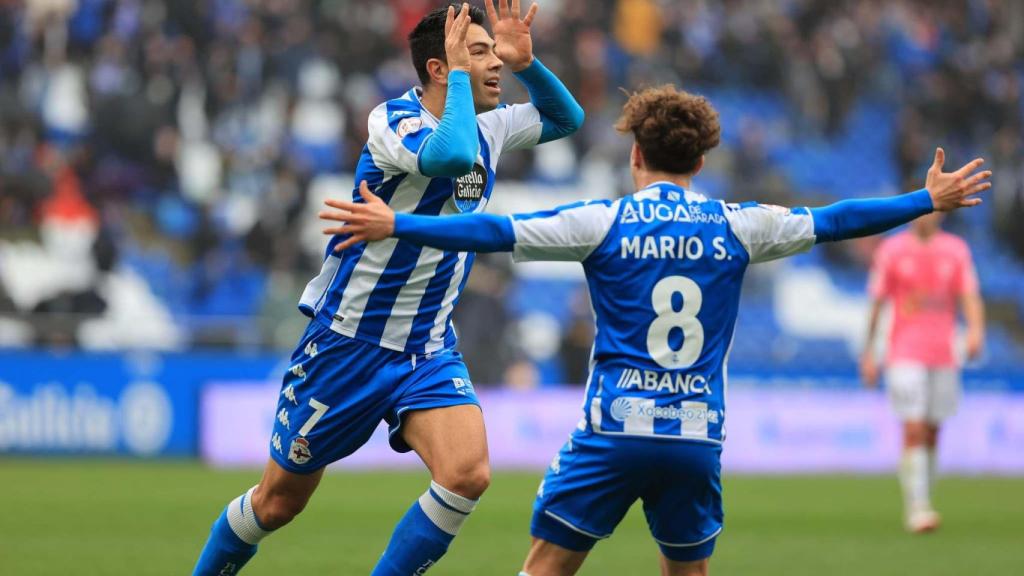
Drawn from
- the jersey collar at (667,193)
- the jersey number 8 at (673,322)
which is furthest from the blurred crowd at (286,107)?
the jersey number 8 at (673,322)

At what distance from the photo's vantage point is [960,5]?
84.3 feet

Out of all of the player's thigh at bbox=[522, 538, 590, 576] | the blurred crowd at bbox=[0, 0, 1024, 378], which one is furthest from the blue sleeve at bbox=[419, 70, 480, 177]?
the blurred crowd at bbox=[0, 0, 1024, 378]

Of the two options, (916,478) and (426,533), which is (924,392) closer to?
(916,478)

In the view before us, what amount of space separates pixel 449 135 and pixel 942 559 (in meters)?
5.10

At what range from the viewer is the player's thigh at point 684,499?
192 inches

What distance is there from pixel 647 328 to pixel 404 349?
4.75ft

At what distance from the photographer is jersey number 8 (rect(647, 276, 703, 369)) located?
16.1 feet

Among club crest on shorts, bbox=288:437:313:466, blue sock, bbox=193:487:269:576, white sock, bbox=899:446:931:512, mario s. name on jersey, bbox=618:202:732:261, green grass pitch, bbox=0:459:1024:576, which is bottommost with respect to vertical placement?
green grass pitch, bbox=0:459:1024:576

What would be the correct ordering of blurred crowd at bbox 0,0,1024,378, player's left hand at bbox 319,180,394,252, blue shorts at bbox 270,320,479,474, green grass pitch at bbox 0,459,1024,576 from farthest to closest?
blurred crowd at bbox 0,0,1024,378
green grass pitch at bbox 0,459,1024,576
blue shorts at bbox 270,320,479,474
player's left hand at bbox 319,180,394,252

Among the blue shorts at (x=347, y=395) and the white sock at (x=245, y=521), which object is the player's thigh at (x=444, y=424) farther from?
the white sock at (x=245, y=521)

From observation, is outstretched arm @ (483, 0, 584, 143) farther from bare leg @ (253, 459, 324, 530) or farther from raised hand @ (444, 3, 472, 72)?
bare leg @ (253, 459, 324, 530)

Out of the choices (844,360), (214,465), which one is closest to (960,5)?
(844,360)

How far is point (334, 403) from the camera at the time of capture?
6.02 metres

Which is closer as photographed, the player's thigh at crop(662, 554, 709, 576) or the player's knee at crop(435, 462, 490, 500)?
the player's thigh at crop(662, 554, 709, 576)
